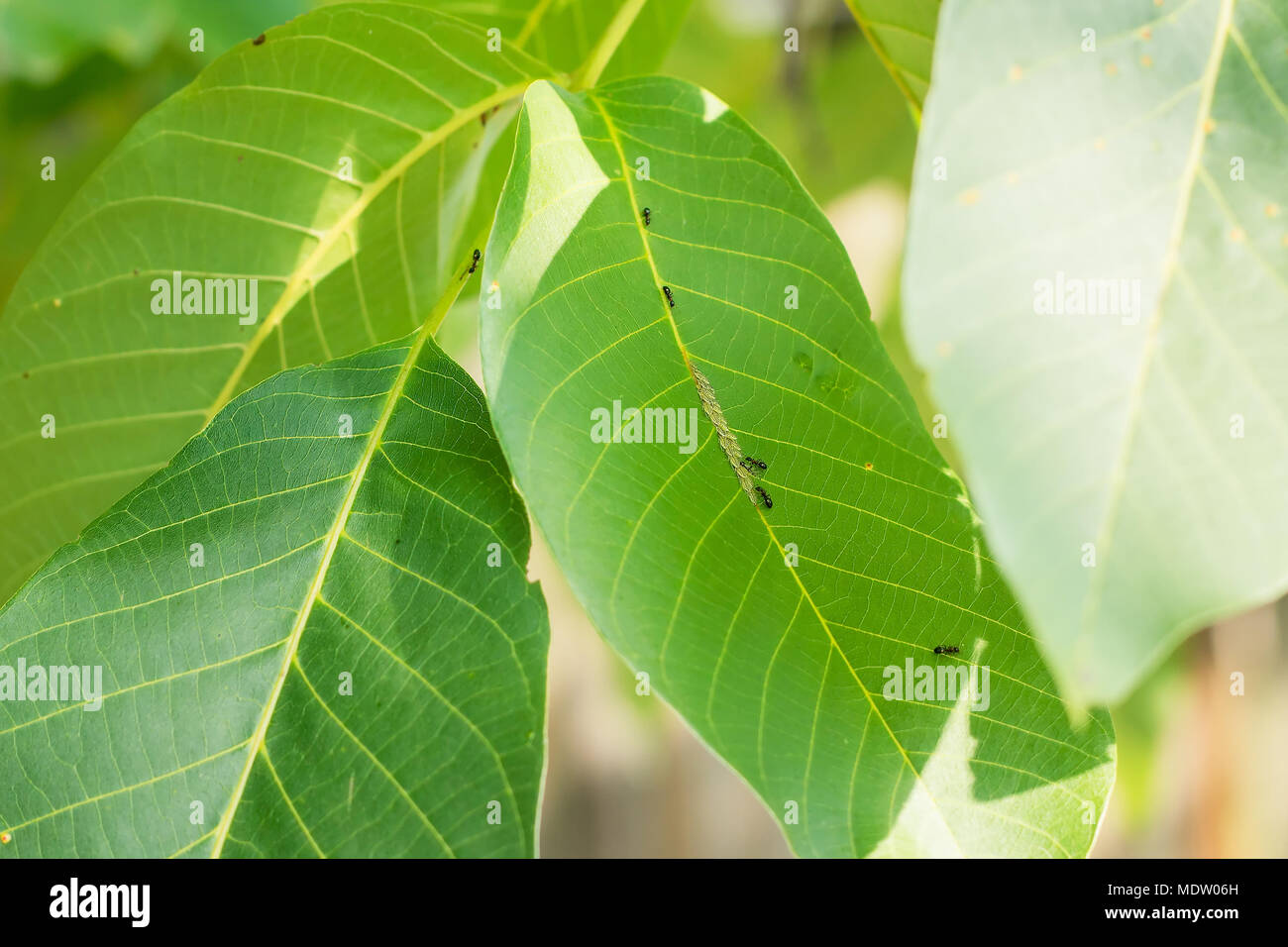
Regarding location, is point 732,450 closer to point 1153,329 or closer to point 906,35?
point 1153,329

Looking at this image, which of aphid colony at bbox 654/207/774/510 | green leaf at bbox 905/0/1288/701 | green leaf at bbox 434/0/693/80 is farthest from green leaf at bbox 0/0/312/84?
green leaf at bbox 905/0/1288/701

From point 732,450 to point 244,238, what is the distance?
0.42 meters

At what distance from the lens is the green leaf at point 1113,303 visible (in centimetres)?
36

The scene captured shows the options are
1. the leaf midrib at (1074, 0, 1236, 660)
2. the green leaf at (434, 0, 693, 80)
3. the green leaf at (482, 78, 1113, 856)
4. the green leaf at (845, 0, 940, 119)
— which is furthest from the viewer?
the green leaf at (434, 0, 693, 80)

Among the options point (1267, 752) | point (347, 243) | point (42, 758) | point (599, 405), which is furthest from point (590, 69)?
point (1267, 752)

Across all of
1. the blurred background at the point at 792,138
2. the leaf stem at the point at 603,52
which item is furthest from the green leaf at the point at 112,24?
the leaf stem at the point at 603,52

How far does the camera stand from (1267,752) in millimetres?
2438

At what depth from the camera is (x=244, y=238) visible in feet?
2.34

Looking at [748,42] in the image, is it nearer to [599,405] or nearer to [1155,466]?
[599,405]

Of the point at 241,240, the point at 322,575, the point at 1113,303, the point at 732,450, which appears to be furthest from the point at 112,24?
the point at 1113,303

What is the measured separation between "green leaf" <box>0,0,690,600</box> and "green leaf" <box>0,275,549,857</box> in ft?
0.49

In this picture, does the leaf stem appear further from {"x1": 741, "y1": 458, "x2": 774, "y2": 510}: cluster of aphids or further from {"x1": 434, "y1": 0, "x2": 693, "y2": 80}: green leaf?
{"x1": 741, "y1": 458, "x2": 774, "y2": 510}: cluster of aphids

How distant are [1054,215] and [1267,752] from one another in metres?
2.59

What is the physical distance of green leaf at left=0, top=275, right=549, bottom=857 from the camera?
535 mm
